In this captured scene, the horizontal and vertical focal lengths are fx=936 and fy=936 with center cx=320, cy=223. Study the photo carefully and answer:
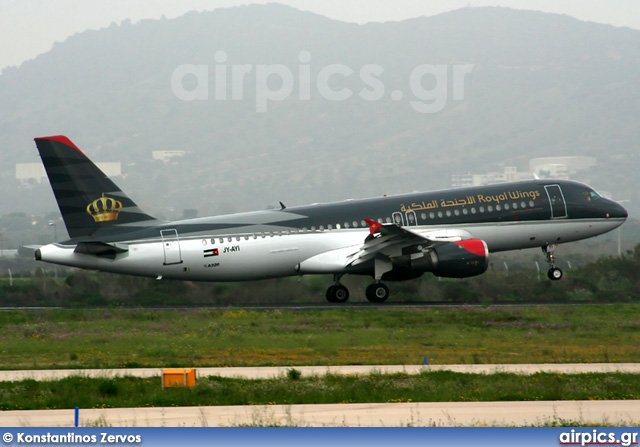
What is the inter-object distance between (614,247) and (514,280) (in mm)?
19663

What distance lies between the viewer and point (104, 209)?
1469 inches

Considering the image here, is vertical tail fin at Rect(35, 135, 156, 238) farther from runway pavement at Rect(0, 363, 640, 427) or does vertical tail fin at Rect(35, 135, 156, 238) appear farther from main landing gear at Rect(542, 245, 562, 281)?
runway pavement at Rect(0, 363, 640, 427)

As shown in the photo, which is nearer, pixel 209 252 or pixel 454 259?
pixel 454 259

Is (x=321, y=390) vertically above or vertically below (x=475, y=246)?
below

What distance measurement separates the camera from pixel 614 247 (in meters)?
61.6

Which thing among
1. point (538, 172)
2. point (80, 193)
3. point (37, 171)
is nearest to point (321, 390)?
point (80, 193)

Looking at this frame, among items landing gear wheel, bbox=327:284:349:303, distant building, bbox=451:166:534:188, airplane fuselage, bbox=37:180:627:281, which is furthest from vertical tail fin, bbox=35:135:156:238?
distant building, bbox=451:166:534:188

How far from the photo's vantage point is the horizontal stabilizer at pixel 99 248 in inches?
1432

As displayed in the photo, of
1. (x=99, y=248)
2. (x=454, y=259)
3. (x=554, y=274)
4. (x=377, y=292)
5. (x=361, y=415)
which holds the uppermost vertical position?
(x=99, y=248)

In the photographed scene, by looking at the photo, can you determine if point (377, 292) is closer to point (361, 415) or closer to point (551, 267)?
point (551, 267)

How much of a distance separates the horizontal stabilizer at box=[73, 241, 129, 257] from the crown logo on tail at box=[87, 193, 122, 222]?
1.24 m

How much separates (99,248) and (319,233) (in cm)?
901

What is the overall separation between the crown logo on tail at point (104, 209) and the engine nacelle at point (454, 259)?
39.5 feet

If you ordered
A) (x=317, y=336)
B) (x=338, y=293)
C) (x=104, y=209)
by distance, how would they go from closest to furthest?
(x=317, y=336) < (x=104, y=209) < (x=338, y=293)
